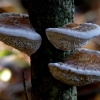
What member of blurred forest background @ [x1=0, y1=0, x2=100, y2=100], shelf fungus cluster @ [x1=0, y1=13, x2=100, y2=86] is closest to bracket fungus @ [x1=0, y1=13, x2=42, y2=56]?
shelf fungus cluster @ [x1=0, y1=13, x2=100, y2=86]

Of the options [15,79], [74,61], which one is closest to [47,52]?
[74,61]

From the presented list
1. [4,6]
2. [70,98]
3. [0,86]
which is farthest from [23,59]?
[70,98]

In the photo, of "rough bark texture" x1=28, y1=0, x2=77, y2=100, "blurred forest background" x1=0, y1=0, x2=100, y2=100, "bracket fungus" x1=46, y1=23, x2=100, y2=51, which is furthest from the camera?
"blurred forest background" x1=0, y1=0, x2=100, y2=100

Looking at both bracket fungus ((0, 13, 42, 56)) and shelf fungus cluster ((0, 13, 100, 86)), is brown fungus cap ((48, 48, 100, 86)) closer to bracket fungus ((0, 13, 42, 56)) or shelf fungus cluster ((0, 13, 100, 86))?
shelf fungus cluster ((0, 13, 100, 86))

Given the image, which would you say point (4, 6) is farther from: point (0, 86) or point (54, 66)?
point (54, 66)

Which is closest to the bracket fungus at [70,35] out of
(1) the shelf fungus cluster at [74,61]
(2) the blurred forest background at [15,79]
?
(1) the shelf fungus cluster at [74,61]

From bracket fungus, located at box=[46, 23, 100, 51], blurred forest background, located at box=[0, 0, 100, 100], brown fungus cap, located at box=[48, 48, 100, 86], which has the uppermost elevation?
bracket fungus, located at box=[46, 23, 100, 51]
